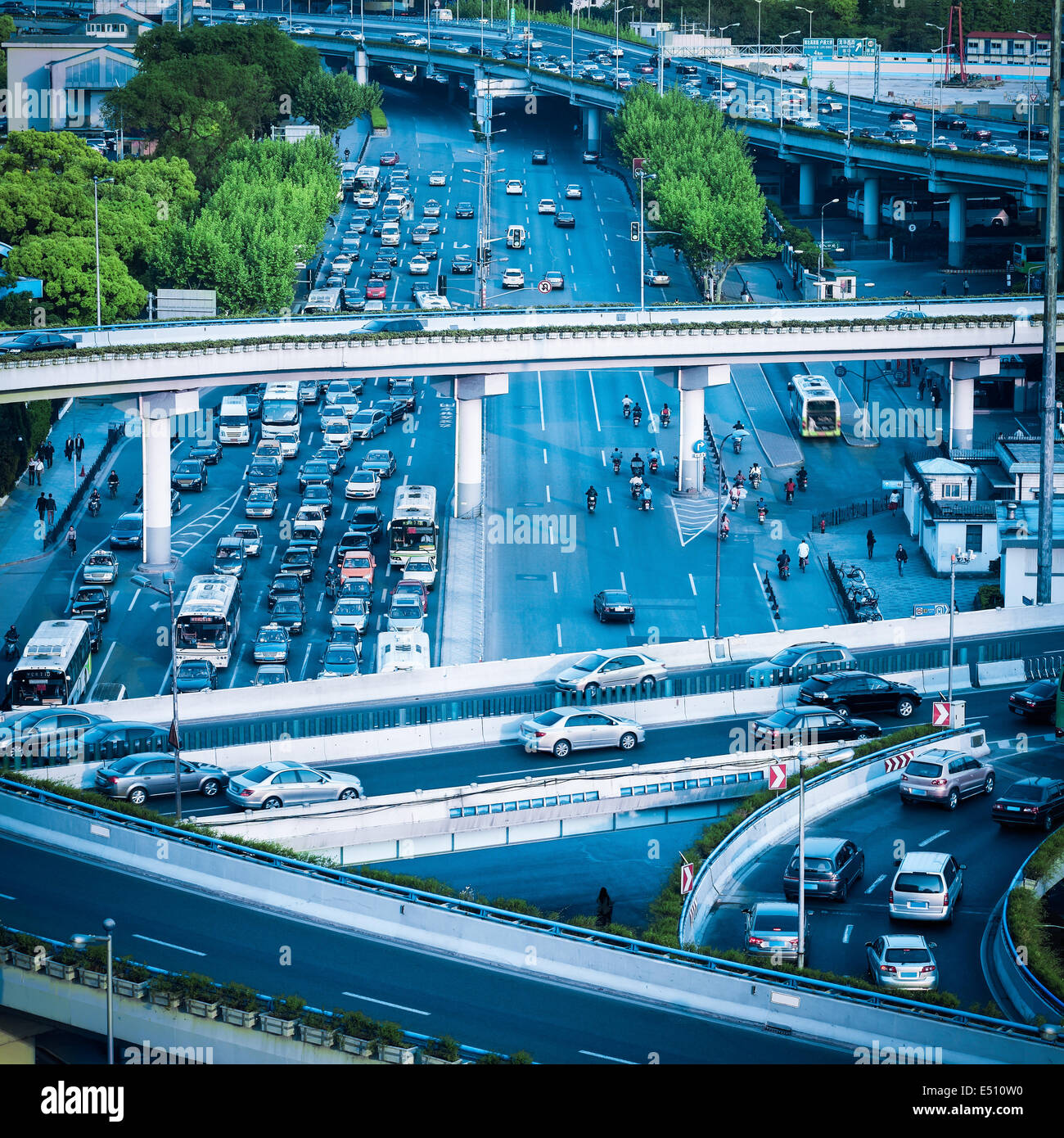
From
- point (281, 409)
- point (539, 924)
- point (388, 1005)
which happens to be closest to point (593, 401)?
point (281, 409)

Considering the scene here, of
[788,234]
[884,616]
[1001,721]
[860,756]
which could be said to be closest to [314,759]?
[860,756]

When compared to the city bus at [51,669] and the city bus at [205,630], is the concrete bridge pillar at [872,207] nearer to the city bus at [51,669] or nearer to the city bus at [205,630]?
the city bus at [205,630]

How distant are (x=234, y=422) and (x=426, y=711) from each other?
46.6 metres

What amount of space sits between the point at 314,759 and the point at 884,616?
3313cm

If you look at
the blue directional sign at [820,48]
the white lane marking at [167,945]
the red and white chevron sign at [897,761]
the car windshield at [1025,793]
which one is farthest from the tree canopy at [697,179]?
the white lane marking at [167,945]

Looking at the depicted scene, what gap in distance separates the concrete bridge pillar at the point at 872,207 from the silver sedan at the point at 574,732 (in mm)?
97859

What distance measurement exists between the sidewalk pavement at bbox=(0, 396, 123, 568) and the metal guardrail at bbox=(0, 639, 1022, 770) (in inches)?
1278

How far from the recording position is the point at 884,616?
8481cm

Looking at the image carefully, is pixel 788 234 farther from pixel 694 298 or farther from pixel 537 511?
pixel 537 511

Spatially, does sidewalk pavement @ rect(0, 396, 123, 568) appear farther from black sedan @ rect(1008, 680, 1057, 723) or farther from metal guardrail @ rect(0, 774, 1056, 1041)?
black sedan @ rect(1008, 680, 1057, 723)

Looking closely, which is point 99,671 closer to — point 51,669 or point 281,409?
point 51,669

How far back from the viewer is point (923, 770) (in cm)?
6047

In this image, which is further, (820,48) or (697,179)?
(820,48)

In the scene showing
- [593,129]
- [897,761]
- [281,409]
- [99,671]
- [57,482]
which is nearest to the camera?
[897,761]
